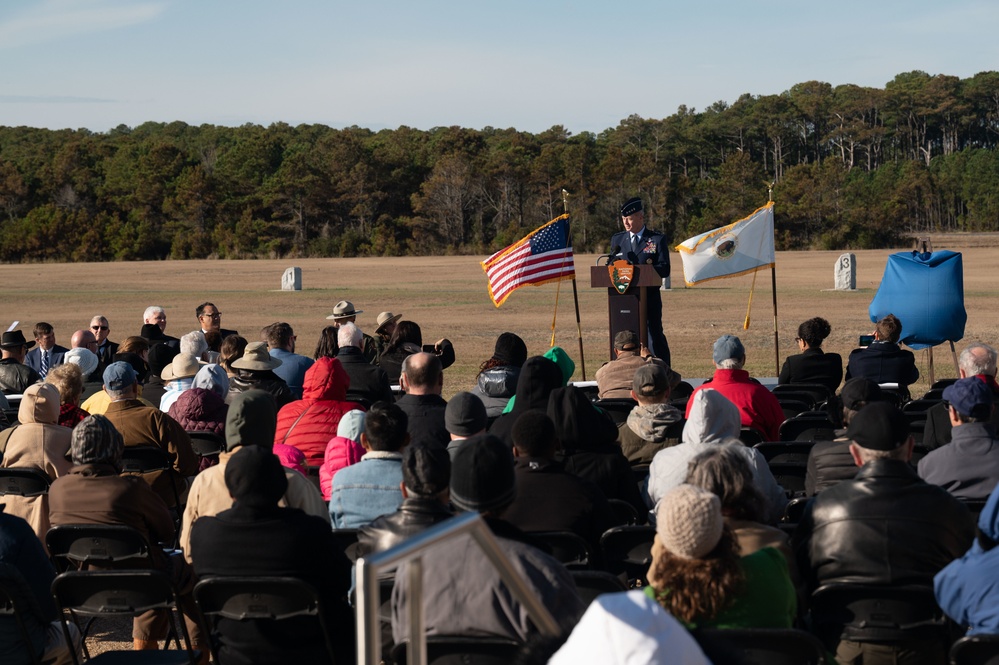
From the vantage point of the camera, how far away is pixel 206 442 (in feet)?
24.0

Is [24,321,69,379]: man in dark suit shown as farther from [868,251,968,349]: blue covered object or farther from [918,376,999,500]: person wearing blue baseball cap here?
[918,376,999,500]: person wearing blue baseball cap

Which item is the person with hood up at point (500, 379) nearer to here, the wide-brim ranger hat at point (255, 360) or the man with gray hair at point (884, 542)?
the wide-brim ranger hat at point (255, 360)

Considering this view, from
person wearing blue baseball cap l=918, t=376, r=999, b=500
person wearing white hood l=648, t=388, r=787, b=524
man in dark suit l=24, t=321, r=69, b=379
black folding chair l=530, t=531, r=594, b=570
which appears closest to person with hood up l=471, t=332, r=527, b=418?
person wearing white hood l=648, t=388, r=787, b=524

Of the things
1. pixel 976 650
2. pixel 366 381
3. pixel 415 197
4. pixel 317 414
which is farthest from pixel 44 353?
pixel 415 197

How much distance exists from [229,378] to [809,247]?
188 ft

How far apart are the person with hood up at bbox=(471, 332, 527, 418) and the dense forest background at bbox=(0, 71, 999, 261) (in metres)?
54.0

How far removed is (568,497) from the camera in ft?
15.5

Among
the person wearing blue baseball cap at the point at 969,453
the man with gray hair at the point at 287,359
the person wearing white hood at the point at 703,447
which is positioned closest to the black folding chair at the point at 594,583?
the person wearing white hood at the point at 703,447

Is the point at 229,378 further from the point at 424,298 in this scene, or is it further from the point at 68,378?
the point at 424,298

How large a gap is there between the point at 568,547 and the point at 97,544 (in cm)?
196

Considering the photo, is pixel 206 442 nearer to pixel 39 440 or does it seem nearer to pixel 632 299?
pixel 39 440

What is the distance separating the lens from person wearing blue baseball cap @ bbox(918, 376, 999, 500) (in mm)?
5211

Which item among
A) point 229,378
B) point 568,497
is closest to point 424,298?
point 229,378

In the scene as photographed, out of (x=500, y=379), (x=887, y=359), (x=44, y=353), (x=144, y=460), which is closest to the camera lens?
(x=144, y=460)
